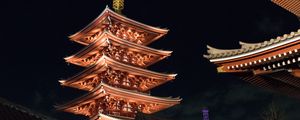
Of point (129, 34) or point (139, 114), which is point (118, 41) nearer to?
point (129, 34)

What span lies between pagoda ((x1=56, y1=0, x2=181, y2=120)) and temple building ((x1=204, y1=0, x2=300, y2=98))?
19736 millimetres

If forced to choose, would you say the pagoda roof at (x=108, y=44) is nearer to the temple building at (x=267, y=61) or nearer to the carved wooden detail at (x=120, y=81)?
the carved wooden detail at (x=120, y=81)

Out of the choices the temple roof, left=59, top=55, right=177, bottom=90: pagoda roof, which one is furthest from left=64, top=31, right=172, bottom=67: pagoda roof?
the temple roof

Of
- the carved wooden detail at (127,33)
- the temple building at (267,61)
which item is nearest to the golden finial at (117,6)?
the carved wooden detail at (127,33)

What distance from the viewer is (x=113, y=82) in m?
32.9

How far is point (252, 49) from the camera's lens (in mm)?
10414

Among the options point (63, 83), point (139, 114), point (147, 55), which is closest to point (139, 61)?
point (147, 55)

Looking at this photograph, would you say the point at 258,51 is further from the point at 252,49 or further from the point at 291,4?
the point at 291,4

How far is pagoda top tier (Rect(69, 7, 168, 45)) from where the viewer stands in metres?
34.1

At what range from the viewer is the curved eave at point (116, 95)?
1198 inches

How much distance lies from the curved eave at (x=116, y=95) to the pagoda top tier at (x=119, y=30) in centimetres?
587

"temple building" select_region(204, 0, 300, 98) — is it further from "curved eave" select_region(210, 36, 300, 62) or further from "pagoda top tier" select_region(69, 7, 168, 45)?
"pagoda top tier" select_region(69, 7, 168, 45)

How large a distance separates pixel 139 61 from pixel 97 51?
12.3 ft

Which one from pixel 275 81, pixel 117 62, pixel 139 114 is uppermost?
pixel 117 62
